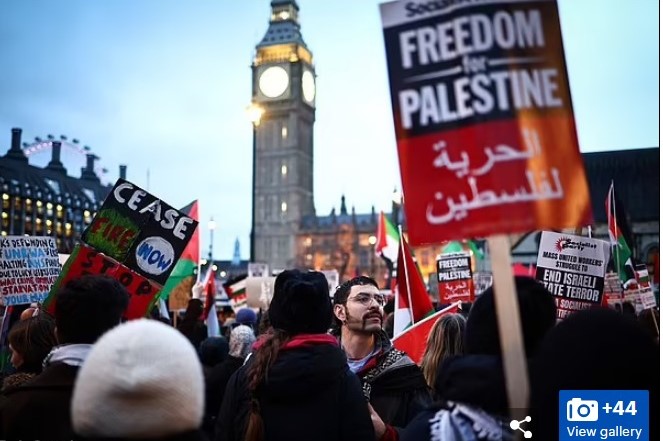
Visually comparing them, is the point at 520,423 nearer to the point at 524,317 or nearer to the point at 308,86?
the point at 524,317

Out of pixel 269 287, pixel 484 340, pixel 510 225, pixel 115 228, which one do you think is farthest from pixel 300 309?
pixel 269 287

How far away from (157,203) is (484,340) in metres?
3.89

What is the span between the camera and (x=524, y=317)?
2.42m

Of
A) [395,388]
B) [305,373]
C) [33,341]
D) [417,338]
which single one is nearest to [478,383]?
[305,373]

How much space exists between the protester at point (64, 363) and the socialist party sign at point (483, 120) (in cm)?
159

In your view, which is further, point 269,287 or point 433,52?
point 269,287

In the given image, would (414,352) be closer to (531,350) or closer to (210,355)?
(210,355)

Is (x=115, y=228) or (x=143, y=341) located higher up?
(x=115, y=228)

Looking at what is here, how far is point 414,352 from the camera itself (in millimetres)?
5785

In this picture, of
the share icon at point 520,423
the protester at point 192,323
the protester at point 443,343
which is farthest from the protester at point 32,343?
the protester at point 192,323

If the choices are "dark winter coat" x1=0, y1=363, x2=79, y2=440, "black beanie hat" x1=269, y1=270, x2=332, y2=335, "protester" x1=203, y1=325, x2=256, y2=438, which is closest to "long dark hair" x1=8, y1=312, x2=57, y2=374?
"dark winter coat" x1=0, y1=363, x2=79, y2=440

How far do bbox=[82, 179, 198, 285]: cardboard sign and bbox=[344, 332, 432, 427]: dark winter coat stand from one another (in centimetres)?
209

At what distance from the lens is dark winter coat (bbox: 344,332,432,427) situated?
154 inches

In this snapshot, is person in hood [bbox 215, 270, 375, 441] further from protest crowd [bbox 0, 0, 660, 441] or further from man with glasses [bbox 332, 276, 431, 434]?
man with glasses [bbox 332, 276, 431, 434]
